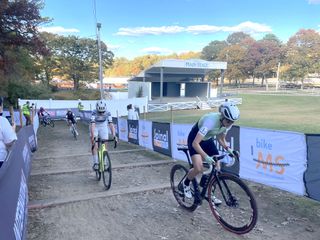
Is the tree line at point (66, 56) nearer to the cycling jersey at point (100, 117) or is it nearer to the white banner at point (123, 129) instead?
the white banner at point (123, 129)

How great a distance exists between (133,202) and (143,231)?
4.53ft

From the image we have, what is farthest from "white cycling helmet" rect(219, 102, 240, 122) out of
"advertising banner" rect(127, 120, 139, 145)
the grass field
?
the grass field

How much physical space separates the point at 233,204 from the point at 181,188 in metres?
1.27

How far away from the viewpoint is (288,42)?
105562 mm

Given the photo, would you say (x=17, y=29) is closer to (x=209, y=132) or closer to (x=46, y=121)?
(x=46, y=121)

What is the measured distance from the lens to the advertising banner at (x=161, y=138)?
37.2 feet

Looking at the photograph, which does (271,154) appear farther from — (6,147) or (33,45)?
(33,45)

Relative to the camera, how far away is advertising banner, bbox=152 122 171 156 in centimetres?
1133

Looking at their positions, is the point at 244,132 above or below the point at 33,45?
below

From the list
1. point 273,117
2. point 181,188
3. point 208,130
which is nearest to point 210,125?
point 208,130

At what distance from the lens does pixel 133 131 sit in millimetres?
15125

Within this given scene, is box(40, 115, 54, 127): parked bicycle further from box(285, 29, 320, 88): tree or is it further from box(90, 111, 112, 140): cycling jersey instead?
box(285, 29, 320, 88): tree

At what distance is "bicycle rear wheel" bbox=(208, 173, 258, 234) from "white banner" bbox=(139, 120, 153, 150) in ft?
26.3

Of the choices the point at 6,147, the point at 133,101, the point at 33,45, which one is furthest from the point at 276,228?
the point at 133,101
